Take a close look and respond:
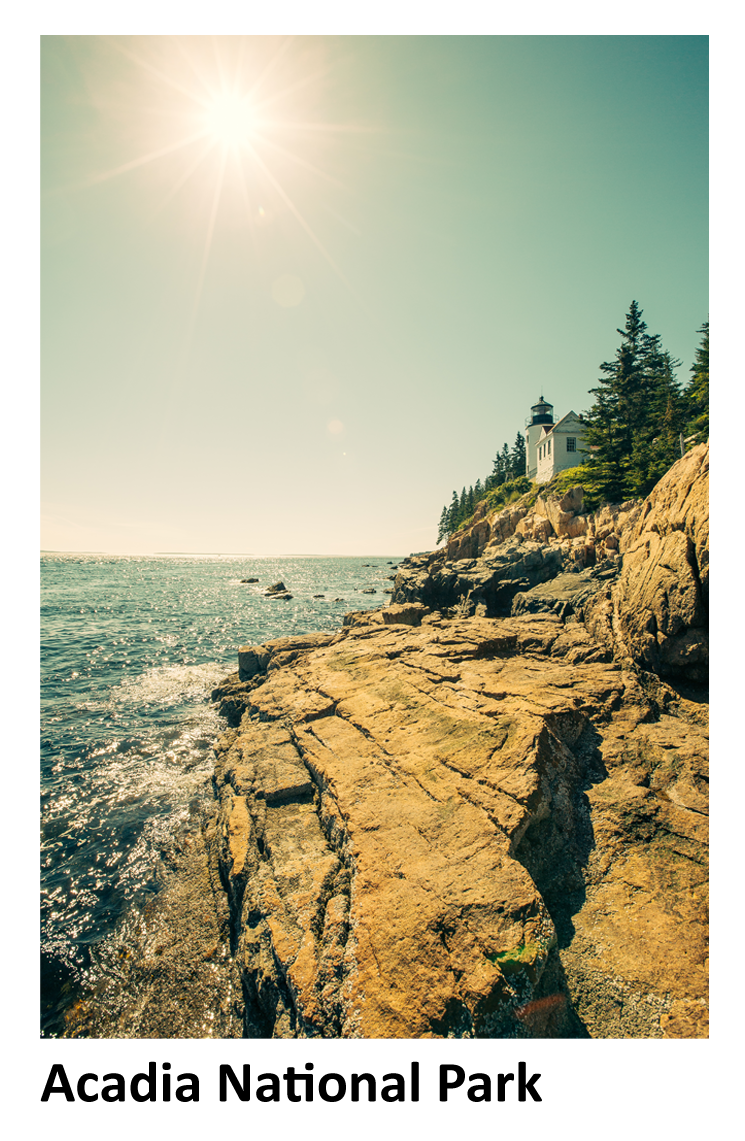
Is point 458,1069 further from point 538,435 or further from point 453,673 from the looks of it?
point 538,435

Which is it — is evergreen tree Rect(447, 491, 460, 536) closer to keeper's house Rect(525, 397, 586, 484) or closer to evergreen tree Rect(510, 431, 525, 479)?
evergreen tree Rect(510, 431, 525, 479)

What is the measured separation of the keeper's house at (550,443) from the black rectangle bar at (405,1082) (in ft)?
174

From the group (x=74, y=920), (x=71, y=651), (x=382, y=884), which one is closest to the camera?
(x=382, y=884)

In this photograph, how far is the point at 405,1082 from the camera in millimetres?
3180

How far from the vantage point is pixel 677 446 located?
28688mm

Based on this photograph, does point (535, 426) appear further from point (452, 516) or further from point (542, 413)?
point (452, 516)

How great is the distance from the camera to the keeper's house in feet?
174

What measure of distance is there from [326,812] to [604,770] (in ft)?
15.8

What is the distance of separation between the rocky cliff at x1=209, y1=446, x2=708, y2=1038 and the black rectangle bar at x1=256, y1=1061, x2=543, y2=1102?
28cm

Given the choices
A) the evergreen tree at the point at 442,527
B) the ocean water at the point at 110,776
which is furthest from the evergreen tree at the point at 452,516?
the ocean water at the point at 110,776

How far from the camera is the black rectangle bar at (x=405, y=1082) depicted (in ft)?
10.2

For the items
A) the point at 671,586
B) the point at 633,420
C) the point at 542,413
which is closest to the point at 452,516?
the point at 542,413

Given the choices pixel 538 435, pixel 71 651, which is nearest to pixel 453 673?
pixel 71 651

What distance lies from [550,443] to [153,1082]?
6346 cm
